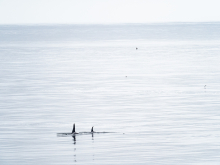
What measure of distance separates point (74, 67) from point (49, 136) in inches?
2269

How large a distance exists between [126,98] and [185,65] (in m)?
40.6

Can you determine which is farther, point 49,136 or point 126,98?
point 126,98

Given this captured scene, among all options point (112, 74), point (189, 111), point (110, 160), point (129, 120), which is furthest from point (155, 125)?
point (112, 74)

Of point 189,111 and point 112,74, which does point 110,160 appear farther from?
point 112,74

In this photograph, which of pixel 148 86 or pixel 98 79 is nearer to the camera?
pixel 148 86

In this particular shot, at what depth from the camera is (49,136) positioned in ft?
161

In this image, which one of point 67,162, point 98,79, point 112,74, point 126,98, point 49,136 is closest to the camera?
point 67,162

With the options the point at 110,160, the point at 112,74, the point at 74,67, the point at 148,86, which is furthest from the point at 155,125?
the point at 74,67

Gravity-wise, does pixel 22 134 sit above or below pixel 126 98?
below

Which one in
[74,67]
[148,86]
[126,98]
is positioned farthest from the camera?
[74,67]

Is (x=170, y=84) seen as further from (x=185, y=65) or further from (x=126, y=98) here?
(x=185, y=65)

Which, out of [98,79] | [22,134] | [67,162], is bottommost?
[67,162]

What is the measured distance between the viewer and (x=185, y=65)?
108312 mm

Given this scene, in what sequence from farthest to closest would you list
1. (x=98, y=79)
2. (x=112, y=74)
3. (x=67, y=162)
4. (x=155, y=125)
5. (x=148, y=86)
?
(x=112, y=74) < (x=98, y=79) < (x=148, y=86) < (x=155, y=125) < (x=67, y=162)
